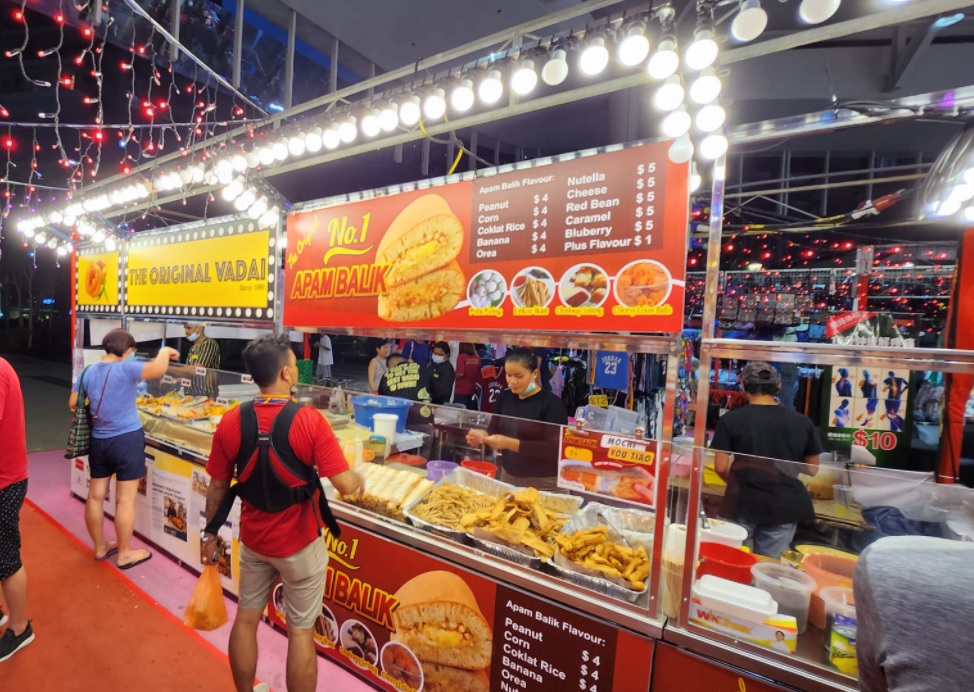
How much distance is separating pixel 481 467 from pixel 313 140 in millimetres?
2779

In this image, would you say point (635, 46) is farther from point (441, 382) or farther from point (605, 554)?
point (441, 382)

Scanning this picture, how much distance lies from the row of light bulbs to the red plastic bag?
9.73 feet

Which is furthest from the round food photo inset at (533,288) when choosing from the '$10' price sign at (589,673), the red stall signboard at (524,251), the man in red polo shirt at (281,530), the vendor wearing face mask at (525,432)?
the '$10' price sign at (589,673)

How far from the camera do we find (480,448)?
290 cm

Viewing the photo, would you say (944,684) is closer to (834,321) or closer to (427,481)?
(427,481)

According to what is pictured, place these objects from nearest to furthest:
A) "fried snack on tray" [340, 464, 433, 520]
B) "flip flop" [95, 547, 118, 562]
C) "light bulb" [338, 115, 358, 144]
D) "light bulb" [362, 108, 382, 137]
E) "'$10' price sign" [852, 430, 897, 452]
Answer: "fried snack on tray" [340, 464, 433, 520]
"light bulb" [362, 108, 382, 137]
"light bulb" [338, 115, 358, 144]
"flip flop" [95, 547, 118, 562]
"'$10' price sign" [852, 430, 897, 452]

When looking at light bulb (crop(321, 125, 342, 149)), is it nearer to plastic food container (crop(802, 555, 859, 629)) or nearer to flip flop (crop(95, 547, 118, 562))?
plastic food container (crop(802, 555, 859, 629))

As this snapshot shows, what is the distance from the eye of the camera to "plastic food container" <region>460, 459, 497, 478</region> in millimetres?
2844

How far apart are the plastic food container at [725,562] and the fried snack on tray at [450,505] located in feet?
3.69

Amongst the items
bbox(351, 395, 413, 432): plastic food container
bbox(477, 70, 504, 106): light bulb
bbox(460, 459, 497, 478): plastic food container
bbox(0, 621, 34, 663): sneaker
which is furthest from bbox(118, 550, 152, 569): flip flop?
bbox(477, 70, 504, 106): light bulb

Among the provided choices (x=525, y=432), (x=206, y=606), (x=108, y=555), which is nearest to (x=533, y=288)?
(x=525, y=432)

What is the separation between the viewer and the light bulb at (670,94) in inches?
81.6

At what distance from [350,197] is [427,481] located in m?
2.27

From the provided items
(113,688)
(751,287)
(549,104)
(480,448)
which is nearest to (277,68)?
(549,104)
